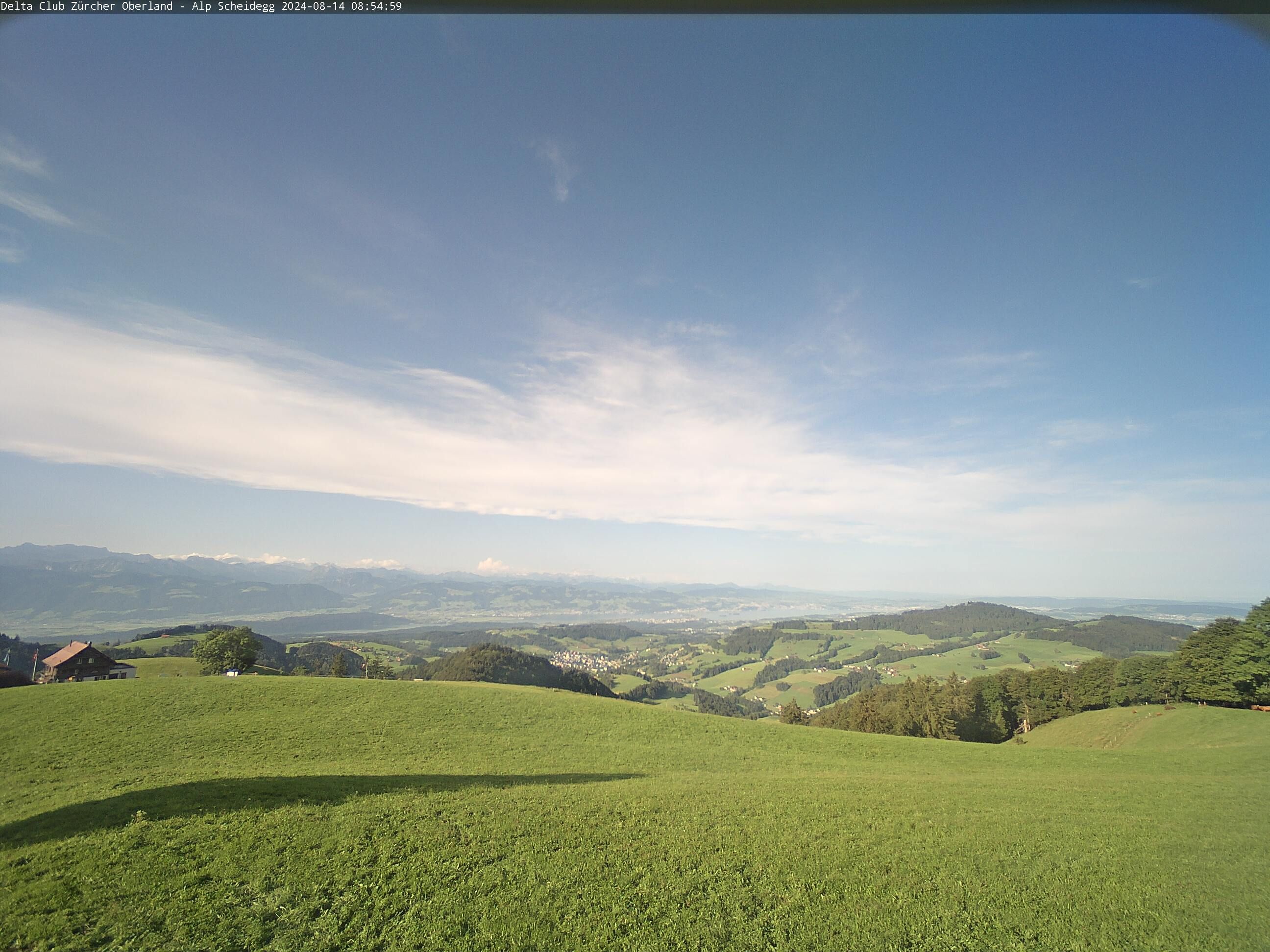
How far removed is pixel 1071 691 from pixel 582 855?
77974 millimetres

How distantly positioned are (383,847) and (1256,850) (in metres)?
22.1

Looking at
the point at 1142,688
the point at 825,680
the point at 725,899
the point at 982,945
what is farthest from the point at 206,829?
the point at 825,680

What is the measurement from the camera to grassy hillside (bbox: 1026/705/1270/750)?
33625 mm

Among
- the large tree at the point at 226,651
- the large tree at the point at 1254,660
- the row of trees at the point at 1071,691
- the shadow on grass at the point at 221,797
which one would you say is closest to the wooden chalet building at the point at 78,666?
the large tree at the point at 226,651

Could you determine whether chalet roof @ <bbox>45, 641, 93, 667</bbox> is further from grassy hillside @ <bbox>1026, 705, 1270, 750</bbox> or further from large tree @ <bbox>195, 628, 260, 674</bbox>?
grassy hillside @ <bbox>1026, 705, 1270, 750</bbox>

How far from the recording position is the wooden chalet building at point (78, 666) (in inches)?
1917

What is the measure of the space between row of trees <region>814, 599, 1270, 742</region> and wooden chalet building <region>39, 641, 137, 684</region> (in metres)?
84.7

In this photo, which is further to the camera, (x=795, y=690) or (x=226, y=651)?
(x=795, y=690)

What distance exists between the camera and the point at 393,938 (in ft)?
24.9

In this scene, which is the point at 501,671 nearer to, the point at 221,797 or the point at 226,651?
the point at 226,651

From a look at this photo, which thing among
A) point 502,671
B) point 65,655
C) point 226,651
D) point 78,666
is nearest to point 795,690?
point 502,671

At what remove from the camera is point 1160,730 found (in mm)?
39594

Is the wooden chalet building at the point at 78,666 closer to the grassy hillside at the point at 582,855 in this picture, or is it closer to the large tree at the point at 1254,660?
the grassy hillside at the point at 582,855

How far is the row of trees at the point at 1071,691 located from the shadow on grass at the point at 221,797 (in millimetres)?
53669
